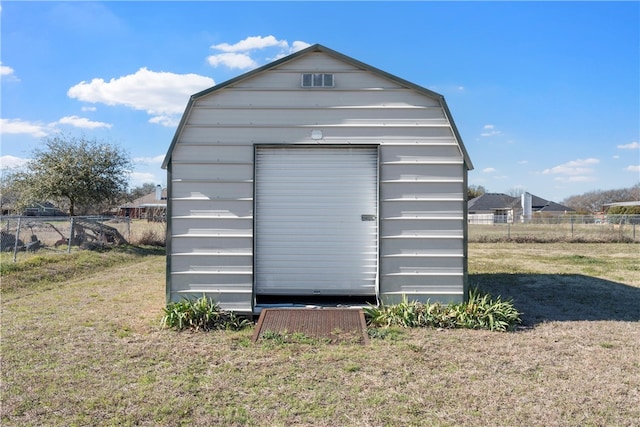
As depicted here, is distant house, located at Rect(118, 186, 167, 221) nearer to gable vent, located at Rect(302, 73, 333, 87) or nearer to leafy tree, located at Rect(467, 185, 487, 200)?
gable vent, located at Rect(302, 73, 333, 87)

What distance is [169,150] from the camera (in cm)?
607

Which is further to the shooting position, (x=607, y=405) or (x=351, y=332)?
(x=351, y=332)

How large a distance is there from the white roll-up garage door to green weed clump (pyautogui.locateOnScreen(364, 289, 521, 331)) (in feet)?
2.09

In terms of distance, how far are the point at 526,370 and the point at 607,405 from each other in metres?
0.81

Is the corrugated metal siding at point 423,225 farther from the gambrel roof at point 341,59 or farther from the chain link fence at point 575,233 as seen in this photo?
the chain link fence at point 575,233

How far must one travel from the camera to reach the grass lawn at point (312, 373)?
335 cm

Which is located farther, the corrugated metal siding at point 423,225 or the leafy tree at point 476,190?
the leafy tree at point 476,190

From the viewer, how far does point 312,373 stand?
13.6 ft

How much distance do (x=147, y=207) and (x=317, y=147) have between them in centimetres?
2613

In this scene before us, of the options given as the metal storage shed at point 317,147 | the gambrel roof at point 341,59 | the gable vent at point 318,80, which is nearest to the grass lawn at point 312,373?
the metal storage shed at point 317,147

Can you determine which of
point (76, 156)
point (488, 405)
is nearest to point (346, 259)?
point (488, 405)

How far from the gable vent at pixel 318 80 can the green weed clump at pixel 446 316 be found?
3111mm

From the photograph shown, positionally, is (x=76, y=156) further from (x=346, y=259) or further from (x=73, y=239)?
(x=346, y=259)

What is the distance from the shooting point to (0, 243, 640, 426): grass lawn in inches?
132
